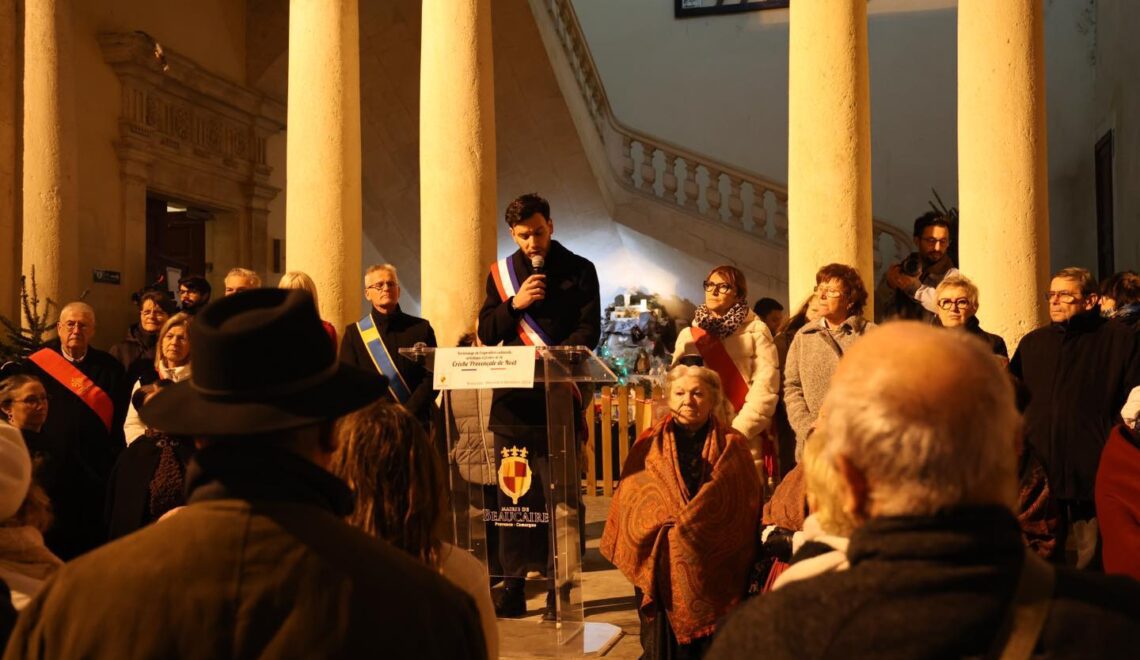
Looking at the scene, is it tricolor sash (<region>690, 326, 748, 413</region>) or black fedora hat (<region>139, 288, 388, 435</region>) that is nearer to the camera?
black fedora hat (<region>139, 288, 388, 435</region>)

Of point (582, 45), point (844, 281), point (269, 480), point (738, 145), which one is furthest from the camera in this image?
point (738, 145)

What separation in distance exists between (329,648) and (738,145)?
1699 cm

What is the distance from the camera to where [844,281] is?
523cm

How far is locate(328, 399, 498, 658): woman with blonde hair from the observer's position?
7.47 ft

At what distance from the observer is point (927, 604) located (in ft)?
4.57

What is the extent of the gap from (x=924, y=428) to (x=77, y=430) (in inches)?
212

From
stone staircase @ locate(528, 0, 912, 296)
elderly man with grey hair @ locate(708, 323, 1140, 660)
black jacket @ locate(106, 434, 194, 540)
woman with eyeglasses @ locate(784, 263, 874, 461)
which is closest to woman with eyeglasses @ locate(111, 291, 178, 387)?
black jacket @ locate(106, 434, 194, 540)

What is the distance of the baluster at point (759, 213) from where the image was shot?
15.5m

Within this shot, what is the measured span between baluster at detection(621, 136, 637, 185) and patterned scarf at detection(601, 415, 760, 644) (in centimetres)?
1144

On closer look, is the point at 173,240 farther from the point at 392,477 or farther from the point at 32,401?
the point at 392,477

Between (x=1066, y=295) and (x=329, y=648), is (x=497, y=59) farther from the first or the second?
(x=329, y=648)

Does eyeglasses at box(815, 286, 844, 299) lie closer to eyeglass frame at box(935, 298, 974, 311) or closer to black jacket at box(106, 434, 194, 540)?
eyeglass frame at box(935, 298, 974, 311)

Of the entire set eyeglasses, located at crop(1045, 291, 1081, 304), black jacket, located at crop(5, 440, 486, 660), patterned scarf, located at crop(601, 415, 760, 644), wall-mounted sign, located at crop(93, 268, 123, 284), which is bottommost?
patterned scarf, located at crop(601, 415, 760, 644)

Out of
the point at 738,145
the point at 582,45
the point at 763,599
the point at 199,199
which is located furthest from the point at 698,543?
the point at 738,145
